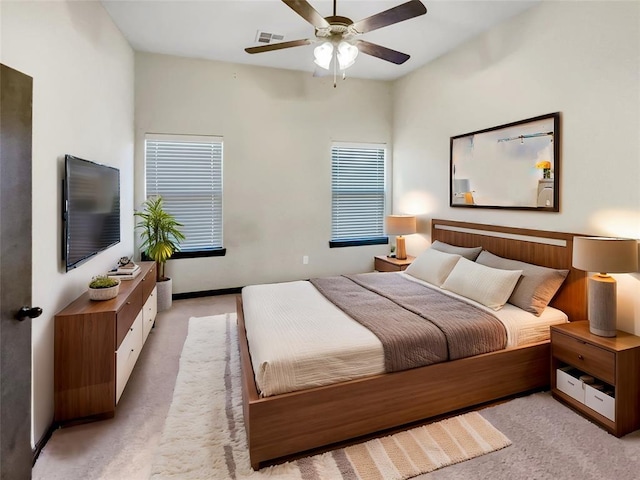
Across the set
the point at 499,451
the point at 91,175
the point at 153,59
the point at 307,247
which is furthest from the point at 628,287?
the point at 153,59

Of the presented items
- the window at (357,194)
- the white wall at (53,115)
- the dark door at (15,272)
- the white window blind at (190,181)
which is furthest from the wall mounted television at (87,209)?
the window at (357,194)

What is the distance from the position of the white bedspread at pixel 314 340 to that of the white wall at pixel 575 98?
0.77 meters

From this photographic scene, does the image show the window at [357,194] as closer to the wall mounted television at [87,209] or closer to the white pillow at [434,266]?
the white pillow at [434,266]

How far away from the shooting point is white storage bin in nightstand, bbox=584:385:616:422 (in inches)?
84.0

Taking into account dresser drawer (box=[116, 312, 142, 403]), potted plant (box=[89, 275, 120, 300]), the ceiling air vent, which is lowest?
dresser drawer (box=[116, 312, 142, 403])

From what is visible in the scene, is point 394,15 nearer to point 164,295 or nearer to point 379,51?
point 379,51

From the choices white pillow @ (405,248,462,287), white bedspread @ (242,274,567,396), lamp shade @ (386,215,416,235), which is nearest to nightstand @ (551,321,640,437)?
white bedspread @ (242,274,567,396)

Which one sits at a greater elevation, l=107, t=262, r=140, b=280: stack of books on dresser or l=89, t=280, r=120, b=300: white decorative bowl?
l=107, t=262, r=140, b=280: stack of books on dresser

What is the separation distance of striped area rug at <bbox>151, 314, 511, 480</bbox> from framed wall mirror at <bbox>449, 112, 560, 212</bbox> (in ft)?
6.84

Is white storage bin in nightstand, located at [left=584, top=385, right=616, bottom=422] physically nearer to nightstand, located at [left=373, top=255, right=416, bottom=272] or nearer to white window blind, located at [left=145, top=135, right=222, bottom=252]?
nightstand, located at [left=373, top=255, right=416, bottom=272]

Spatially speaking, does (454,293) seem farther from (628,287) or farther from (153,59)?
(153,59)

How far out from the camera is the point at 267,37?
152 inches

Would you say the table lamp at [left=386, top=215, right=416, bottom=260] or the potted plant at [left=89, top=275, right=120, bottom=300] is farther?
the table lamp at [left=386, top=215, right=416, bottom=260]

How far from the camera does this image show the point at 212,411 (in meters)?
2.30
